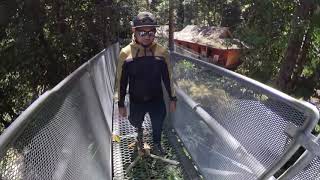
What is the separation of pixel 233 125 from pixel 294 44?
12.8 meters

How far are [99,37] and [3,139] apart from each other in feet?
60.7

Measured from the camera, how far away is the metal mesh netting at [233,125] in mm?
2857

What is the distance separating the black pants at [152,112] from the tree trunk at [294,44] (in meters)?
10.6

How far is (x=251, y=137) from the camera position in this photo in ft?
10.7

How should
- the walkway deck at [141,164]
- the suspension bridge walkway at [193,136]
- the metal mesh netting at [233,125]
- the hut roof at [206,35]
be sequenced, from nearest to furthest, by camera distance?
the suspension bridge walkway at [193,136] → the metal mesh netting at [233,125] → the walkway deck at [141,164] → the hut roof at [206,35]

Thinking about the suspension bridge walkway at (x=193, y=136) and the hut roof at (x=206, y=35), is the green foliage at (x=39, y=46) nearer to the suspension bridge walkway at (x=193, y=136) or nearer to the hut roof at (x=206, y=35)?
the suspension bridge walkway at (x=193, y=136)

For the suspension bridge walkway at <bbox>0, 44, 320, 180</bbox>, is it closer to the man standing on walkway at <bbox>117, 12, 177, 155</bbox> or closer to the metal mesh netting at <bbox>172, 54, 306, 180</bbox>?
the metal mesh netting at <bbox>172, 54, 306, 180</bbox>

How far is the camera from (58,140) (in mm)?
2660

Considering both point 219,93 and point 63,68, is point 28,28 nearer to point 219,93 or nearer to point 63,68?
point 63,68

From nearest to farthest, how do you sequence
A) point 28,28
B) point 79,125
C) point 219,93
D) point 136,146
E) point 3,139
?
point 3,139 < point 79,125 < point 219,93 < point 136,146 < point 28,28

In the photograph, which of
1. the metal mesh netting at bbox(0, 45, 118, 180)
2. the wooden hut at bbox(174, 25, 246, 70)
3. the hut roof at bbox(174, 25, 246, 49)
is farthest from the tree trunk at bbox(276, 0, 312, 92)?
the hut roof at bbox(174, 25, 246, 49)

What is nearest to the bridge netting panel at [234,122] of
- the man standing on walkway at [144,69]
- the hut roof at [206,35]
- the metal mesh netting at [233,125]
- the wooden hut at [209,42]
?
the metal mesh netting at [233,125]

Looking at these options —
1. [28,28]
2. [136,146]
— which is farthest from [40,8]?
[136,146]

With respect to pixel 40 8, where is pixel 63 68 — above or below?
below
